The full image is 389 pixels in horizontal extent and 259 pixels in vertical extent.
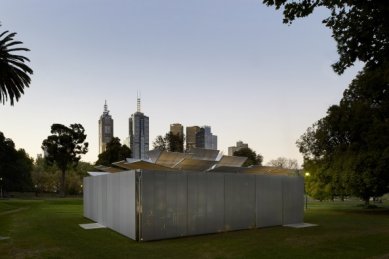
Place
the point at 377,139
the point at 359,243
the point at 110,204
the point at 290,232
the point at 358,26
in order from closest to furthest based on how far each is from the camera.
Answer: the point at 358,26 < the point at 359,243 < the point at 290,232 < the point at 110,204 < the point at 377,139

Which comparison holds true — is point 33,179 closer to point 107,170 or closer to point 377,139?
point 107,170

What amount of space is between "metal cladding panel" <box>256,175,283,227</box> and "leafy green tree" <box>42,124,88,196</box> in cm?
6591

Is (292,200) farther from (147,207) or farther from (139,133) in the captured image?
(139,133)

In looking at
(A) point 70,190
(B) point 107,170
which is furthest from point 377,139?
(A) point 70,190

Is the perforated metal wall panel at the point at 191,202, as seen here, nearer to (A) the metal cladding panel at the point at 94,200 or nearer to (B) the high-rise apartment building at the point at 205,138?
(A) the metal cladding panel at the point at 94,200

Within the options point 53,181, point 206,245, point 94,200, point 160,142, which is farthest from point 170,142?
point 206,245

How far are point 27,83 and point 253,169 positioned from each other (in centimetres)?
2076

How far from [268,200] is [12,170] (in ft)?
255

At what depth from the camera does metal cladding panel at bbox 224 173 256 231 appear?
65.3ft

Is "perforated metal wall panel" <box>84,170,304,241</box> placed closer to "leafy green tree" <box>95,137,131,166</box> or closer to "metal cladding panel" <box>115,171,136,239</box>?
"metal cladding panel" <box>115,171,136,239</box>

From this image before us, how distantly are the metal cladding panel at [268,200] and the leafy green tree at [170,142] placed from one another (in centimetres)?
6831

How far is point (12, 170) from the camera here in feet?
278

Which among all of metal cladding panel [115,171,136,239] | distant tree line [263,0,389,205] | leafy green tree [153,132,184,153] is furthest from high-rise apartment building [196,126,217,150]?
metal cladding panel [115,171,136,239]

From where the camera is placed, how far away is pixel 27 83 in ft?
105
